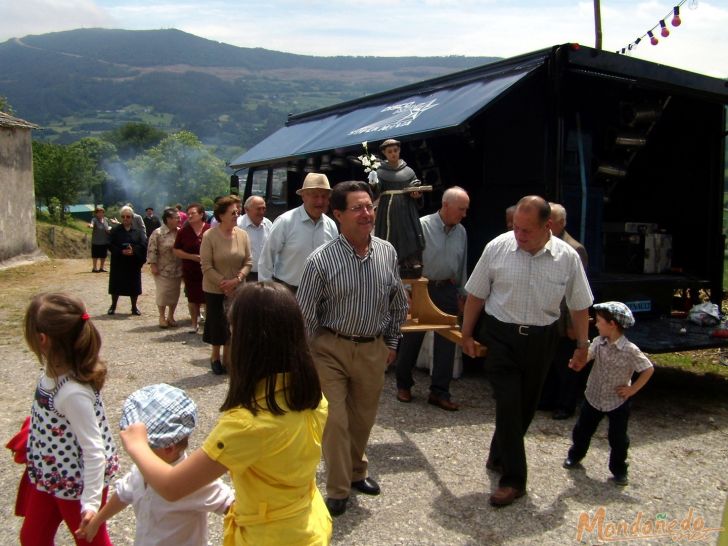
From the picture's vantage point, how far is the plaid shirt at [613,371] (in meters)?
4.48

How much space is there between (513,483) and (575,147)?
3.69 meters

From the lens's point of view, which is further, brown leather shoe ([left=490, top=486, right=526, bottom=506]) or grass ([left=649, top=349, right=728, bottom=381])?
grass ([left=649, top=349, right=728, bottom=381])

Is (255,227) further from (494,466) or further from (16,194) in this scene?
(16,194)

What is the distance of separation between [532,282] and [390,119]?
403cm

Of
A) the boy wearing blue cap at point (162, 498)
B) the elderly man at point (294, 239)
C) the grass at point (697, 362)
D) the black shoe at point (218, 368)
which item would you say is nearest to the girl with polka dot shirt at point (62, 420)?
the boy wearing blue cap at point (162, 498)

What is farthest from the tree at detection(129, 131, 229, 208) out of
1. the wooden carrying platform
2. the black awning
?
the wooden carrying platform

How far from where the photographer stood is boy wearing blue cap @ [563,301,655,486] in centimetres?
444

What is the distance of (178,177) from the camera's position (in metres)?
87.4

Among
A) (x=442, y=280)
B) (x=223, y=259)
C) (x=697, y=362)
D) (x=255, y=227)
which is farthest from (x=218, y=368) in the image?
(x=697, y=362)

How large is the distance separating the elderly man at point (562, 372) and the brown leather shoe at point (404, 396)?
1.13m

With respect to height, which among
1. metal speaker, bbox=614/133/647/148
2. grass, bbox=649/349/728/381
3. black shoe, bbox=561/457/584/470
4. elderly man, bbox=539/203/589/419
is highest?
metal speaker, bbox=614/133/647/148

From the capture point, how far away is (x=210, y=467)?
1986 millimetres

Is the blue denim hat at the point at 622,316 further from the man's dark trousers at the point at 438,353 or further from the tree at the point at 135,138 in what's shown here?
the tree at the point at 135,138

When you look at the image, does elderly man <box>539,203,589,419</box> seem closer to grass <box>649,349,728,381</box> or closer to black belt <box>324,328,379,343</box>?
black belt <box>324,328,379,343</box>
